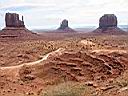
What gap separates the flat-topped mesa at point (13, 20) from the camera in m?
104

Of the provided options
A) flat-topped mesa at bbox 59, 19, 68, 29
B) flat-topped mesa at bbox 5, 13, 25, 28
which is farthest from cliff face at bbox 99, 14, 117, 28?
flat-topped mesa at bbox 5, 13, 25, 28

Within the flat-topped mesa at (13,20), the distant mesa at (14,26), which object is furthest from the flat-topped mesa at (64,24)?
the flat-topped mesa at (13,20)

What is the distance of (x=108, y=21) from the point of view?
130625 mm

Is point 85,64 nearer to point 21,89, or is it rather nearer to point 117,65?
point 117,65

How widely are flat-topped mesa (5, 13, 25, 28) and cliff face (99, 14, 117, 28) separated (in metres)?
37.0

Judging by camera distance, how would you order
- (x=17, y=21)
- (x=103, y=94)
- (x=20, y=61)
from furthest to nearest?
(x=17, y=21), (x=20, y=61), (x=103, y=94)

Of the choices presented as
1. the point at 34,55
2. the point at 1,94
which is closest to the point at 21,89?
the point at 1,94

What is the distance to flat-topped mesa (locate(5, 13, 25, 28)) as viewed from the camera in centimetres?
10369

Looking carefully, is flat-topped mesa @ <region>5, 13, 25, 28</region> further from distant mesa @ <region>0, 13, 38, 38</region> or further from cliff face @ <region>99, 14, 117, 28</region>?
cliff face @ <region>99, 14, 117, 28</region>

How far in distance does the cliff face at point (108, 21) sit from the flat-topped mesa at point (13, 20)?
3697 centimetres

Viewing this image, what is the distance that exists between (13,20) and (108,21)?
41.5 m

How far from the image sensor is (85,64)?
1325 inches

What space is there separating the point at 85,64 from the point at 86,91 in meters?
9.45

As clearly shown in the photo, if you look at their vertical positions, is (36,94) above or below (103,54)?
below
